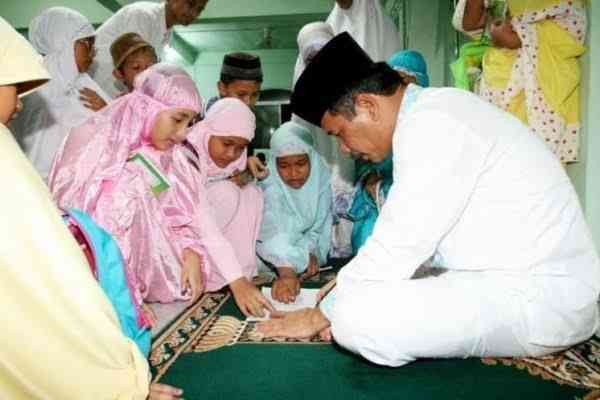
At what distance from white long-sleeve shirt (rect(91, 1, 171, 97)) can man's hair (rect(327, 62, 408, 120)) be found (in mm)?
2450

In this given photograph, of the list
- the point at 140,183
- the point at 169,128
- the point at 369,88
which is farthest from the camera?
the point at 169,128

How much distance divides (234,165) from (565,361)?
182cm

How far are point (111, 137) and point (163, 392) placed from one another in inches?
51.2

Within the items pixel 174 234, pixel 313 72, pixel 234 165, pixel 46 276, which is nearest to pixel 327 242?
pixel 234 165

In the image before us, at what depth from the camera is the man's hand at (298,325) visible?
5.40 ft

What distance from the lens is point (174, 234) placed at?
90.5 inches

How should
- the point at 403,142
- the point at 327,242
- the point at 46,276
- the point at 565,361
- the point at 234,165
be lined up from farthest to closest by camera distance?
the point at 327,242 → the point at 234,165 → the point at 565,361 → the point at 403,142 → the point at 46,276

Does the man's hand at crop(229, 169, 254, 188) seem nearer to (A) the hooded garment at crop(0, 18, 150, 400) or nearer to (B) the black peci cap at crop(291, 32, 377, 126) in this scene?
(B) the black peci cap at crop(291, 32, 377, 126)

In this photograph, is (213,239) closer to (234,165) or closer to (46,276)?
(234,165)

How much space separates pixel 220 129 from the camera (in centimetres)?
258

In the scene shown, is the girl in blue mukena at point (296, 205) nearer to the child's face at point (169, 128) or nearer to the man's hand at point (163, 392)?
the child's face at point (169, 128)

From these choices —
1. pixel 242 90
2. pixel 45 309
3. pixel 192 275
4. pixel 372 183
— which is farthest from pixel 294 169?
pixel 45 309

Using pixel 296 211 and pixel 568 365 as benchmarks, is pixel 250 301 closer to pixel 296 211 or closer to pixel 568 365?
pixel 296 211

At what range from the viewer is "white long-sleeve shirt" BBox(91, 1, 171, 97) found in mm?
3441
